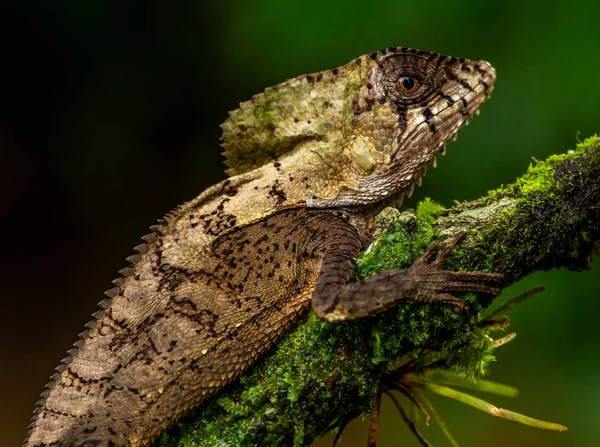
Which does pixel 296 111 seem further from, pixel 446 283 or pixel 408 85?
pixel 446 283

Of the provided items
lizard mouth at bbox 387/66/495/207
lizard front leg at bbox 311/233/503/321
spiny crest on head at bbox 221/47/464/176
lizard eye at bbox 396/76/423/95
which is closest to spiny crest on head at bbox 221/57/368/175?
spiny crest on head at bbox 221/47/464/176

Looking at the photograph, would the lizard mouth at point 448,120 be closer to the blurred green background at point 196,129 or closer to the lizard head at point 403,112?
the lizard head at point 403,112

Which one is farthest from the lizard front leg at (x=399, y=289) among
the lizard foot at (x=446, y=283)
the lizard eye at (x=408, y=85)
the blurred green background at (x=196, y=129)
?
the blurred green background at (x=196, y=129)

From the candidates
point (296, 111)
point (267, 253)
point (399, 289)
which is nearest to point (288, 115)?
point (296, 111)

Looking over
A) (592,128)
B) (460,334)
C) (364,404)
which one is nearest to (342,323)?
(364,404)

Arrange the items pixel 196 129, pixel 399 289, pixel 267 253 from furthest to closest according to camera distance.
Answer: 1. pixel 196 129
2. pixel 267 253
3. pixel 399 289

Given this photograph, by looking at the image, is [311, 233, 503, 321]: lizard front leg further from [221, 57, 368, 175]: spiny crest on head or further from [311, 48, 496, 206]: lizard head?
[221, 57, 368, 175]: spiny crest on head

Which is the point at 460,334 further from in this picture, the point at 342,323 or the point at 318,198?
the point at 318,198
